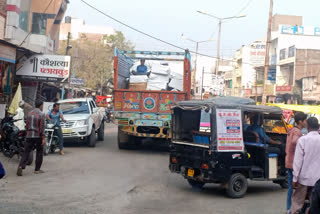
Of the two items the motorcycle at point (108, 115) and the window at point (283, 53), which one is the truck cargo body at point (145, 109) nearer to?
the motorcycle at point (108, 115)

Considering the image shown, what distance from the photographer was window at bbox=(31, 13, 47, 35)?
2139cm

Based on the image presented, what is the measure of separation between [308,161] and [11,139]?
8.53 metres

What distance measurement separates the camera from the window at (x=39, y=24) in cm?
2139

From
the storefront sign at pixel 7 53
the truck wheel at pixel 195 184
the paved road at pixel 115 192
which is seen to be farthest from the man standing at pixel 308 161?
the storefront sign at pixel 7 53

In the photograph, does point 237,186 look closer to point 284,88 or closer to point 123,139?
point 123,139

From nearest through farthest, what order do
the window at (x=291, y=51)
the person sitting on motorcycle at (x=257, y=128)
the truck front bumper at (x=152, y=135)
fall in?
the person sitting on motorcycle at (x=257, y=128) → the truck front bumper at (x=152, y=135) → the window at (x=291, y=51)

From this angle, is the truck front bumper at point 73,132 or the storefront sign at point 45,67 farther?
the storefront sign at point 45,67

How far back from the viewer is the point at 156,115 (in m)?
14.9

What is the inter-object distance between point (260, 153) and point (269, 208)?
5.40 ft

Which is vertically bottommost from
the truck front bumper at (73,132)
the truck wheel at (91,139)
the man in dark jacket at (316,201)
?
the truck wheel at (91,139)

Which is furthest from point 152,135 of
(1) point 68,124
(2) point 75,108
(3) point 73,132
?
(2) point 75,108

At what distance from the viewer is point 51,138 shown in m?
13.7

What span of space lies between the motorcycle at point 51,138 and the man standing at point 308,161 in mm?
9228

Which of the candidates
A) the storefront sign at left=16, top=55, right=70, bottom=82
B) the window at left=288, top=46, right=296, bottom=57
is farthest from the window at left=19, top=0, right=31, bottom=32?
the window at left=288, top=46, right=296, bottom=57
